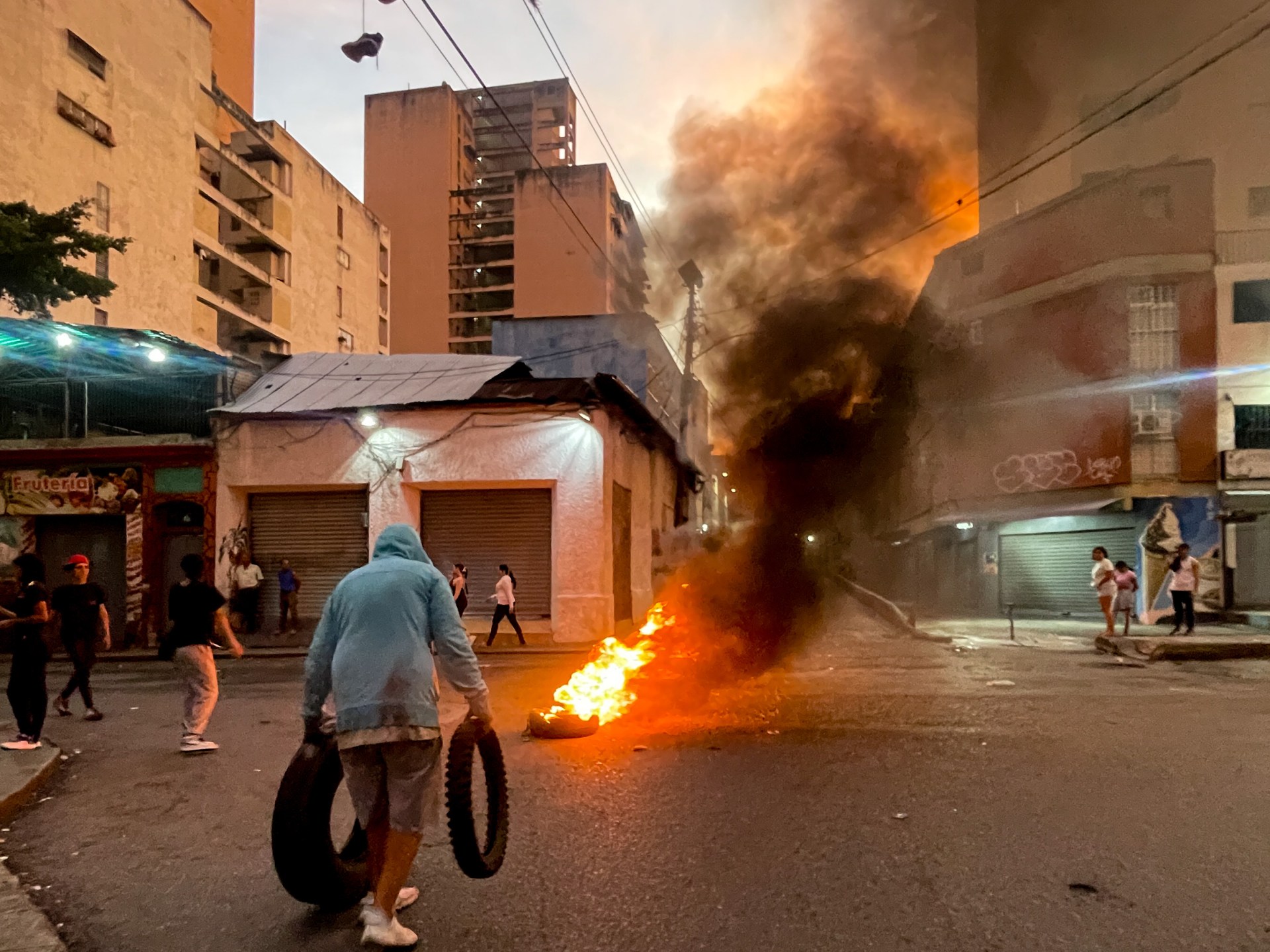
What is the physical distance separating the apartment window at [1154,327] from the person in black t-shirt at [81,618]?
21913mm

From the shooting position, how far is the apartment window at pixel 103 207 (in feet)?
102

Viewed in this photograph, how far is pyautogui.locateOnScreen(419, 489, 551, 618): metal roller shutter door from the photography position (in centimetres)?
1762

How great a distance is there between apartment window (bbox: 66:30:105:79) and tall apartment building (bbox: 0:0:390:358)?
49 millimetres

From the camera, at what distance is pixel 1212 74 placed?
24.1 m

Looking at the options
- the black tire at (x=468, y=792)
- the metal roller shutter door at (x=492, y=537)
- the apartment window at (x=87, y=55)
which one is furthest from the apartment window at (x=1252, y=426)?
the apartment window at (x=87, y=55)

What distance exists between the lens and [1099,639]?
14.2 meters

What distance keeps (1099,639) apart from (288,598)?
14.9 metres

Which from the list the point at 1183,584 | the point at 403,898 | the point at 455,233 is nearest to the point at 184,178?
the point at 455,233

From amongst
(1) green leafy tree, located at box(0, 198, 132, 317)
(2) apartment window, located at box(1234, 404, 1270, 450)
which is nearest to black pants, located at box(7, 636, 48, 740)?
(1) green leafy tree, located at box(0, 198, 132, 317)

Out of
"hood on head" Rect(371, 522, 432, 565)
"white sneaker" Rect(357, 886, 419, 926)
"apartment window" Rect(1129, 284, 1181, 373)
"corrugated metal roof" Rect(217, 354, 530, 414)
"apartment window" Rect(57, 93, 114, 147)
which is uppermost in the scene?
"apartment window" Rect(57, 93, 114, 147)

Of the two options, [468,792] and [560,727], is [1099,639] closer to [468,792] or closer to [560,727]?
[560,727]

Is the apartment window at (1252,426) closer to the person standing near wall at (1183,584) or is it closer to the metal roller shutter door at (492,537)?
the person standing near wall at (1183,584)

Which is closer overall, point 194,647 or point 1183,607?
point 194,647

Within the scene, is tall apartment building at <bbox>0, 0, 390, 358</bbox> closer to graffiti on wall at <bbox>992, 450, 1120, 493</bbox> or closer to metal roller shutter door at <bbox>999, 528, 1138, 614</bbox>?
graffiti on wall at <bbox>992, 450, 1120, 493</bbox>
